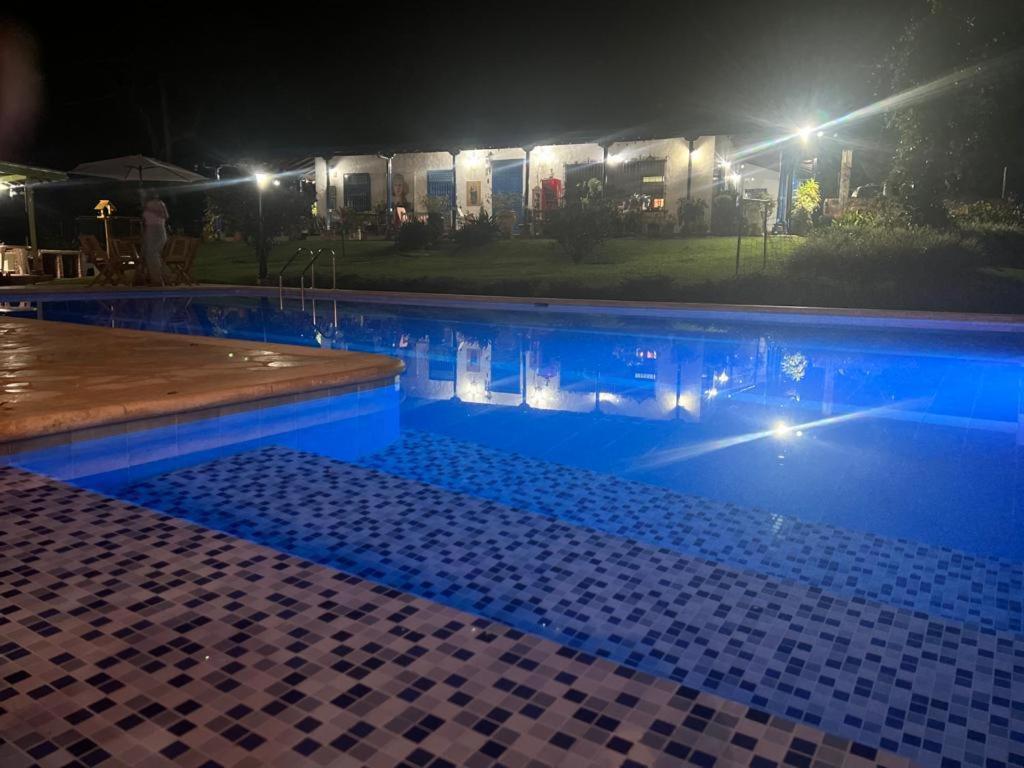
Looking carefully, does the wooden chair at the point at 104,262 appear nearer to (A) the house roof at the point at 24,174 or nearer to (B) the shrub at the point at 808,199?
(A) the house roof at the point at 24,174

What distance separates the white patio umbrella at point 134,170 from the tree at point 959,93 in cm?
1438

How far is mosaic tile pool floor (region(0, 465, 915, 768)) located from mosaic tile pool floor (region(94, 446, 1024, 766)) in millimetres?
439

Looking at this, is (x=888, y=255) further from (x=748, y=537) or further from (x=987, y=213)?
(x=748, y=537)

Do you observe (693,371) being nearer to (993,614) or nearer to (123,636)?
(993,614)

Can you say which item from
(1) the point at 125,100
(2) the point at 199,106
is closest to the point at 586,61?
(2) the point at 199,106

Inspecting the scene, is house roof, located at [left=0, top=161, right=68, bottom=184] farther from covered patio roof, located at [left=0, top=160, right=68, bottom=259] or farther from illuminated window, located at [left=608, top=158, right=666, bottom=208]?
illuminated window, located at [left=608, top=158, right=666, bottom=208]

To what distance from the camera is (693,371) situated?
30.1 ft

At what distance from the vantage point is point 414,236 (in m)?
22.0

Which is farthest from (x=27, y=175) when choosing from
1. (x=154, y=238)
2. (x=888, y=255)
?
(x=888, y=255)

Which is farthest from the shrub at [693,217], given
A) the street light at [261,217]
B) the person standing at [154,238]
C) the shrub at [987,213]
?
the person standing at [154,238]

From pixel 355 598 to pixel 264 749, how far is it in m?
0.86

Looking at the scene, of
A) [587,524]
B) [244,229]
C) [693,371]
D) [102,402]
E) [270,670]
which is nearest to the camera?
[270,670]

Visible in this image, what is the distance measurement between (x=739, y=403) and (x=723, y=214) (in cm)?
1448

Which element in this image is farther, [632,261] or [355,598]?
[632,261]
